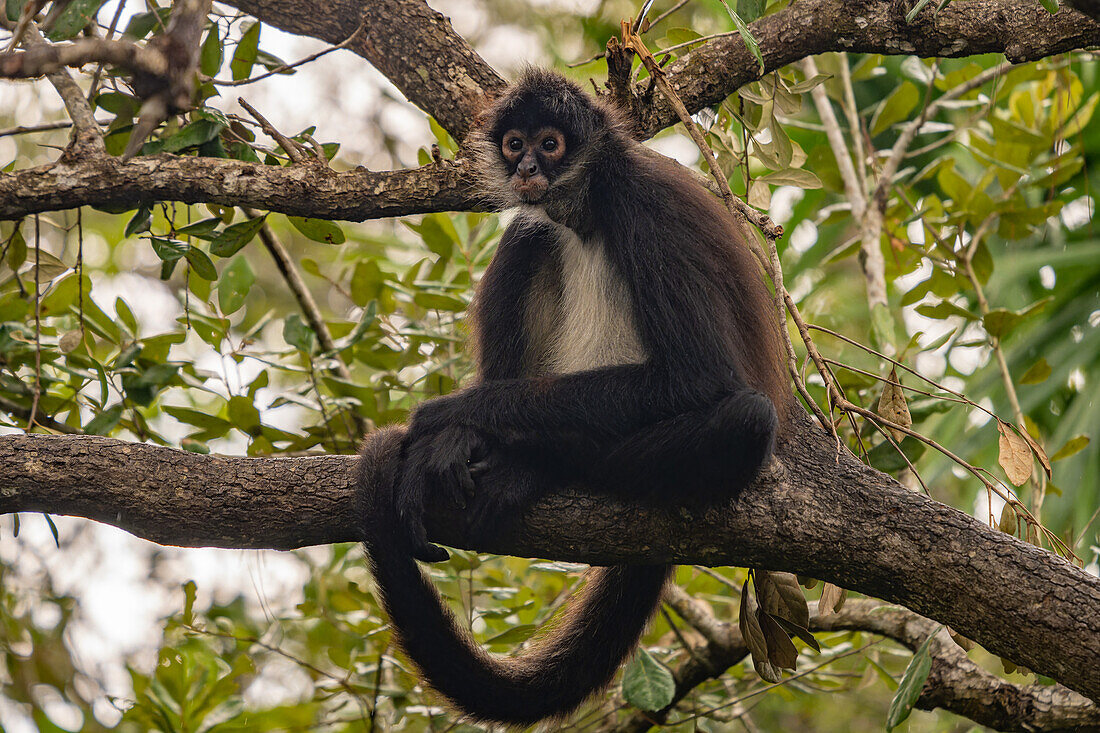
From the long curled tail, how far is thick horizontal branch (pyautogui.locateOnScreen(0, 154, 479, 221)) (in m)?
0.99

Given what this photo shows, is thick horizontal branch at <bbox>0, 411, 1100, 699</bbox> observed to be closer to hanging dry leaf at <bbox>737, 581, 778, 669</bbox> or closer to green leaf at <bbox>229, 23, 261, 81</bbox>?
hanging dry leaf at <bbox>737, 581, 778, 669</bbox>

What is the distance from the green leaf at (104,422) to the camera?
14.6ft

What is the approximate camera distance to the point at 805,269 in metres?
6.89

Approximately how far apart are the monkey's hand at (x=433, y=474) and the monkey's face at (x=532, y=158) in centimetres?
113

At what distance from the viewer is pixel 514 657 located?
4.15 meters

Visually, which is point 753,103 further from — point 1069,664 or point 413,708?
point 413,708

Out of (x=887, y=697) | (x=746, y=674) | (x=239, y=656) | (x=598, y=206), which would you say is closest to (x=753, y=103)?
(x=598, y=206)

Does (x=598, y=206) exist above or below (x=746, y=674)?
above

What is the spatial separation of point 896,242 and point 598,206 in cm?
240

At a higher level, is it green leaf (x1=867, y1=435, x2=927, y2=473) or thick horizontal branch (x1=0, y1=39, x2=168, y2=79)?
thick horizontal branch (x1=0, y1=39, x2=168, y2=79)

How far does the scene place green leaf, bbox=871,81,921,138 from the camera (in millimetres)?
5438

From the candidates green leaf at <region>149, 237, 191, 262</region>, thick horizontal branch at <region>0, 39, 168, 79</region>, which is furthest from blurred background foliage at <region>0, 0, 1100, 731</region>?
thick horizontal branch at <region>0, 39, 168, 79</region>

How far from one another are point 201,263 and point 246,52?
0.97 meters

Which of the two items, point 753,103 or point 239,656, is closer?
point 753,103
